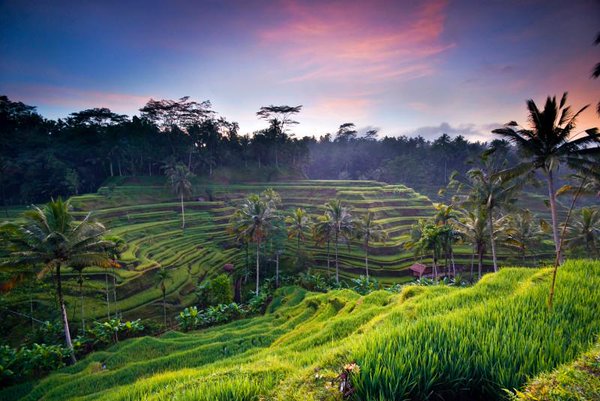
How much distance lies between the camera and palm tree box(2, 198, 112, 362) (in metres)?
12.9

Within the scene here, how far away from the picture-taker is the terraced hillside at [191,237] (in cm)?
2317

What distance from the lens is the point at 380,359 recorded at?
10.4 ft

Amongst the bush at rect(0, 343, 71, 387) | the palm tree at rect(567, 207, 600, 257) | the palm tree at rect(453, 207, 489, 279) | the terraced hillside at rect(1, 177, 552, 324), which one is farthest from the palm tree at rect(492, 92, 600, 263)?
the bush at rect(0, 343, 71, 387)

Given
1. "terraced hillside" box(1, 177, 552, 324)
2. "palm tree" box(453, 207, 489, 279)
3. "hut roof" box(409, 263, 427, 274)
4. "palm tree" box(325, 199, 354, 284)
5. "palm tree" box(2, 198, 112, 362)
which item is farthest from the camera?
"palm tree" box(325, 199, 354, 284)

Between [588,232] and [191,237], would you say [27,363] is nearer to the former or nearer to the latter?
[191,237]

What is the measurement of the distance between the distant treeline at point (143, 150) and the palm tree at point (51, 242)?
36712 mm

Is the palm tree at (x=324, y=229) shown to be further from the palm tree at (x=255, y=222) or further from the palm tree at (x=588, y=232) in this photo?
the palm tree at (x=588, y=232)

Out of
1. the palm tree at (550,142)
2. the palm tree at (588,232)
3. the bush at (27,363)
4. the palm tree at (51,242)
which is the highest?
the palm tree at (550,142)

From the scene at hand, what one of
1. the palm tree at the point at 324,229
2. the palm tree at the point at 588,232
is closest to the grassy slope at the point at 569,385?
the palm tree at the point at 324,229

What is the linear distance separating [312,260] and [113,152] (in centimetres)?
4295

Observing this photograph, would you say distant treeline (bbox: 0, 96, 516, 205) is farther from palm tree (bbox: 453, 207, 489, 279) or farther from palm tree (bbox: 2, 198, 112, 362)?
palm tree (bbox: 2, 198, 112, 362)

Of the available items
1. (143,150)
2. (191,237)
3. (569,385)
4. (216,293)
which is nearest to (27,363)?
(216,293)

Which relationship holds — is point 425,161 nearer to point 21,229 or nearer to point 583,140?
point 583,140

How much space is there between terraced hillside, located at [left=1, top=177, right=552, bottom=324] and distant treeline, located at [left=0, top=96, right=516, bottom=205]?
6723 millimetres
